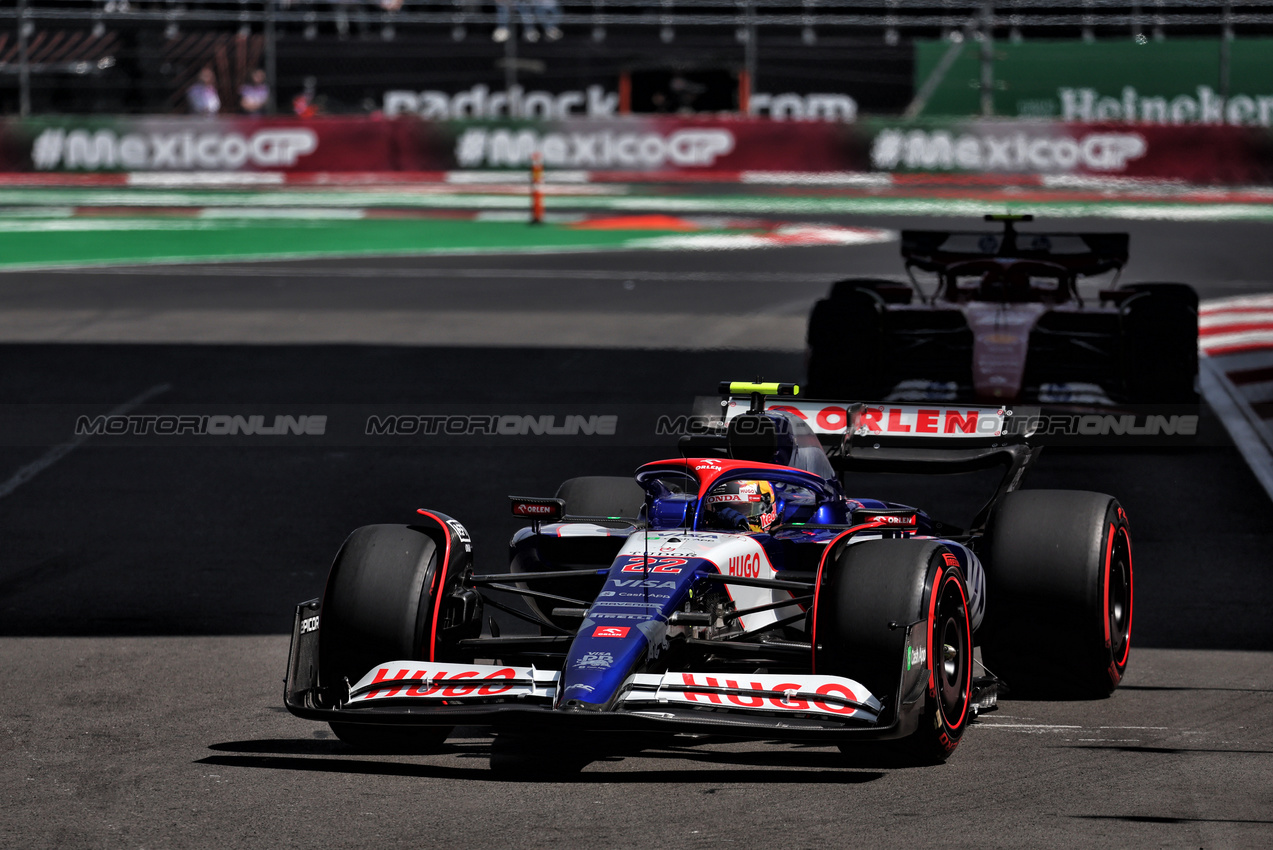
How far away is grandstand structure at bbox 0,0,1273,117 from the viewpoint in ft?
109

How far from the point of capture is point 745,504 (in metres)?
7.32

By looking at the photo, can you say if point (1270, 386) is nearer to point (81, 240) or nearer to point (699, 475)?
point (699, 475)

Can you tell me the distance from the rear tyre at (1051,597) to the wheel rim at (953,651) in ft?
2.04

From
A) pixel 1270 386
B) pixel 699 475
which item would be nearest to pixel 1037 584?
pixel 699 475

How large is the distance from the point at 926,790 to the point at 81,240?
2366 centimetres

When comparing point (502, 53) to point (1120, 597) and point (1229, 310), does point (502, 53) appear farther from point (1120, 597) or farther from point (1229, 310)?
point (1120, 597)

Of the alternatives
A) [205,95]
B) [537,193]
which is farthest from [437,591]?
[205,95]

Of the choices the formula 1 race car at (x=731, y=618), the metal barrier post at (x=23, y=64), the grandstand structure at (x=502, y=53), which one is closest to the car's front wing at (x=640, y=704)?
the formula 1 race car at (x=731, y=618)

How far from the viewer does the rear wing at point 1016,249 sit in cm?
1420

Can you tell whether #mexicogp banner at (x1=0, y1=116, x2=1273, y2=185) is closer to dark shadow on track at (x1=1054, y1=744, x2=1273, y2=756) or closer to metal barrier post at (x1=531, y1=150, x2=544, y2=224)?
metal barrier post at (x1=531, y1=150, x2=544, y2=224)

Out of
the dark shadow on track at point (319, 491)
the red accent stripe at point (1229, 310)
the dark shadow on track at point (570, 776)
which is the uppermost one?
the dark shadow on track at point (570, 776)

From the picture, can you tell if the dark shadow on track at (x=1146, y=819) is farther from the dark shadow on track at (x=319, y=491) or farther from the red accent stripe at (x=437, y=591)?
the dark shadow on track at (x=319, y=491)

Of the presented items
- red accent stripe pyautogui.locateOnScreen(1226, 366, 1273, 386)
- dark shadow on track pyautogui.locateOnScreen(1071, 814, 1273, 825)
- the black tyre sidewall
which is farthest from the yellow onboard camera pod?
red accent stripe pyautogui.locateOnScreen(1226, 366, 1273, 386)

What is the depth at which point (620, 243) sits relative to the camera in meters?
26.8
